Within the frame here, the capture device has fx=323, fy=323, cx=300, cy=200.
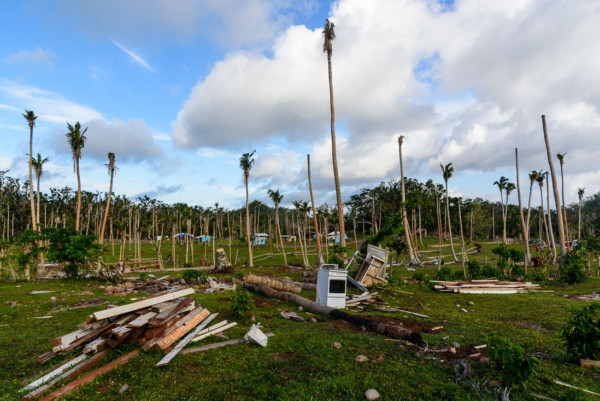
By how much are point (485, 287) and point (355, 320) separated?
10.5 metres

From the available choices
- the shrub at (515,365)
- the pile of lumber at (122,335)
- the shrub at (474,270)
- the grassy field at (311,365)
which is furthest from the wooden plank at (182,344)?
the shrub at (474,270)

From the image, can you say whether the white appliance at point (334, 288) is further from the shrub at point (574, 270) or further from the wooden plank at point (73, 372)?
the shrub at point (574, 270)

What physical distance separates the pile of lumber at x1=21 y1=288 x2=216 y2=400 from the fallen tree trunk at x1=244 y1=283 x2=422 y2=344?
4.04 metres

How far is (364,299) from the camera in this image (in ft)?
45.3

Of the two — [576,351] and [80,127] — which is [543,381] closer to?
[576,351]

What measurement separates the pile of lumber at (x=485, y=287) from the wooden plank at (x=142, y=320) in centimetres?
1451

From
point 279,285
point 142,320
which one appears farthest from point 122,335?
point 279,285

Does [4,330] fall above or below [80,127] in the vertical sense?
below

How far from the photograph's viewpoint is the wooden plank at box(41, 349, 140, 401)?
208 inches

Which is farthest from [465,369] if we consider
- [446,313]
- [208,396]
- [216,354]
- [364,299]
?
[364,299]

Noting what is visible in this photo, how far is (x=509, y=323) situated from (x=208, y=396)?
9355 millimetres

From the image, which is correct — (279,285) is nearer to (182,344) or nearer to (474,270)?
(182,344)

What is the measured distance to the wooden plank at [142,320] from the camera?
282 inches

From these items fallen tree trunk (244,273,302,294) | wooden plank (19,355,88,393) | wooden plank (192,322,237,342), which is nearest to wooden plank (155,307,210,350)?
wooden plank (192,322,237,342)
